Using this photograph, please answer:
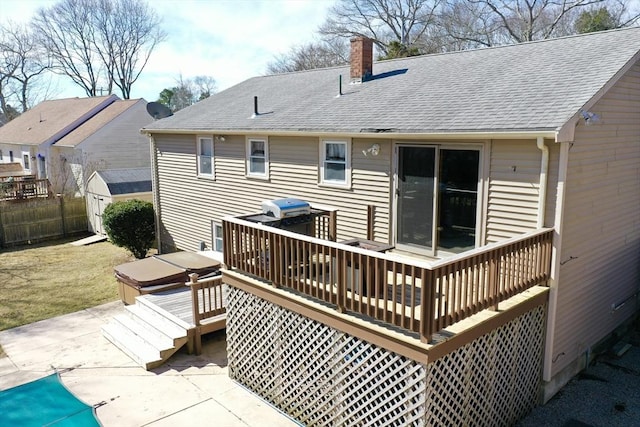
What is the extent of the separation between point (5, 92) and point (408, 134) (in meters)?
46.3

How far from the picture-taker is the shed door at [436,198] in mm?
7809

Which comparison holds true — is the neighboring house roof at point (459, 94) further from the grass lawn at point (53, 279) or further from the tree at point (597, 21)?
the tree at point (597, 21)

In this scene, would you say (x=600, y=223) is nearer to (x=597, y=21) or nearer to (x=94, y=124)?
(x=597, y=21)

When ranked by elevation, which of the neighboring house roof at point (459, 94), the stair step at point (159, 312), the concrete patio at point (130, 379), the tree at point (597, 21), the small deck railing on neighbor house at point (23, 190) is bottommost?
the concrete patio at point (130, 379)

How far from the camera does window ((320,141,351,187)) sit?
9883mm

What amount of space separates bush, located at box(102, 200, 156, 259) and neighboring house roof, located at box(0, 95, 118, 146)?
13.7m

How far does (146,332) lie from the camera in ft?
30.4

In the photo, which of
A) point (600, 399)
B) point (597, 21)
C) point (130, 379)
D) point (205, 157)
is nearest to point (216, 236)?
point (205, 157)

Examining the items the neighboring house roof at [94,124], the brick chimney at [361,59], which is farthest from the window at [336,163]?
the neighboring house roof at [94,124]

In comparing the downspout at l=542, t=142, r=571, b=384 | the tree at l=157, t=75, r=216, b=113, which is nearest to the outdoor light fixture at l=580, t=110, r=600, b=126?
the downspout at l=542, t=142, r=571, b=384

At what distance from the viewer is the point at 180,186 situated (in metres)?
15.0

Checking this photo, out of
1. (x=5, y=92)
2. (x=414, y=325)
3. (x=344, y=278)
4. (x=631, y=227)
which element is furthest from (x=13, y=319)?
(x=5, y=92)

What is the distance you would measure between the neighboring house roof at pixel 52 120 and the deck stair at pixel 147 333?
2053 cm

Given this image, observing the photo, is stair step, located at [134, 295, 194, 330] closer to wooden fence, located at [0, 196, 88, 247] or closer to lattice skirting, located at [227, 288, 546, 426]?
lattice skirting, located at [227, 288, 546, 426]
